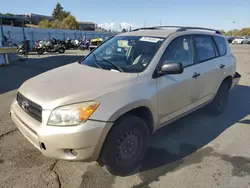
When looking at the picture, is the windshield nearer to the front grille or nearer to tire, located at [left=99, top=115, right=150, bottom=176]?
tire, located at [left=99, top=115, right=150, bottom=176]

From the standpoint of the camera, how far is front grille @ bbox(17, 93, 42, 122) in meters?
2.53

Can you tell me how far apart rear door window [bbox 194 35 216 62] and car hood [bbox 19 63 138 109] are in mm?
1647

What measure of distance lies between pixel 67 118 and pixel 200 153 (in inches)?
84.1

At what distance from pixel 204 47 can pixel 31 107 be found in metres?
3.14

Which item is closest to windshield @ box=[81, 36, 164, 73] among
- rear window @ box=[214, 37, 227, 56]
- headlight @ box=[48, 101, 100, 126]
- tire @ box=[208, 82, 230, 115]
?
headlight @ box=[48, 101, 100, 126]

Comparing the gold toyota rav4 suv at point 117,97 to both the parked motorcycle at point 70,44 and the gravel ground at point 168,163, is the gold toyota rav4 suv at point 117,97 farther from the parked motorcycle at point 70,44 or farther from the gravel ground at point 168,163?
the parked motorcycle at point 70,44

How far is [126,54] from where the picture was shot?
3.48 meters

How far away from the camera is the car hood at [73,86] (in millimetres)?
2480

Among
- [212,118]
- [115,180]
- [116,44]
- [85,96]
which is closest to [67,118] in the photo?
[85,96]

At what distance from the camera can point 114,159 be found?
274 cm

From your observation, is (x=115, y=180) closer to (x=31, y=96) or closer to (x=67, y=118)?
(x=67, y=118)

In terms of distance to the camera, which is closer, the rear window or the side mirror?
the side mirror

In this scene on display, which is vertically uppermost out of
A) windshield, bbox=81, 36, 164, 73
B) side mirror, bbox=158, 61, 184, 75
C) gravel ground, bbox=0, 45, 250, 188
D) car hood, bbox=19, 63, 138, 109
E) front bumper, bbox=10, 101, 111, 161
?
windshield, bbox=81, 36, 164, 73

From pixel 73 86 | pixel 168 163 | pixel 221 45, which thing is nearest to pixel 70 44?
pixel 221 45
